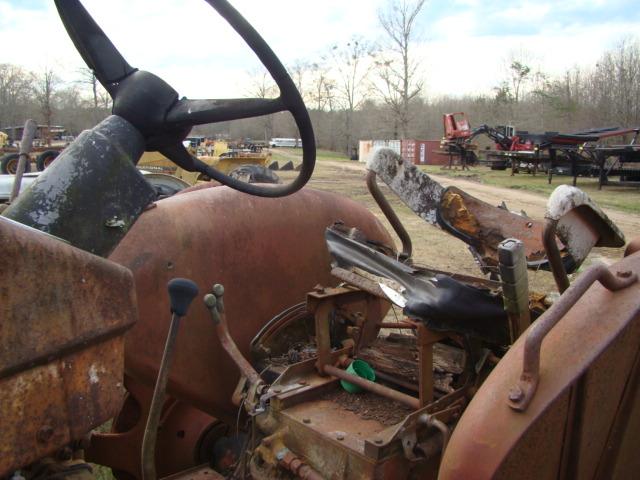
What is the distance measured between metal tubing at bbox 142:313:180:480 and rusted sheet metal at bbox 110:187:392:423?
0.51 m

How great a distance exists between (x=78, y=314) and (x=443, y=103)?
63.7 m

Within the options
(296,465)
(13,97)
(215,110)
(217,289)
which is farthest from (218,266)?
(13,97)

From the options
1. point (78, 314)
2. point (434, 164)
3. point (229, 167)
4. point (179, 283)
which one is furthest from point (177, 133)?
point (434, 164)

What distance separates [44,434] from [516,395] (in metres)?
0.97

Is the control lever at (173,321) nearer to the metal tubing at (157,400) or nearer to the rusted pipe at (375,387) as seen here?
the metal tubing at (157,400)

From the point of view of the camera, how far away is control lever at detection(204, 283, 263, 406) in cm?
227

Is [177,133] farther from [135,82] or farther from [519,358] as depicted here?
[519,358]

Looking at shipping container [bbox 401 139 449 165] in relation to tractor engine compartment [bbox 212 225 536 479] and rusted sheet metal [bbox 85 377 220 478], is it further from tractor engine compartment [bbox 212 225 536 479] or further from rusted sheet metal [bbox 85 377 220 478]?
rusted sheet metal [bbox 85 377 220 478]

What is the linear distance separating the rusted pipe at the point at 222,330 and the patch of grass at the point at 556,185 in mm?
13390

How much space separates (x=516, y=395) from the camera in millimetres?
1467

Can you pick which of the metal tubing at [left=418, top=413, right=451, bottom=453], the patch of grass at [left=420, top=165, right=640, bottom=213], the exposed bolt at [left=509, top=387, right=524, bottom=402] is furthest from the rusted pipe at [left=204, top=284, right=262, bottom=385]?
the patch of grass at [left=420, top=165, right=640, bottom=213]

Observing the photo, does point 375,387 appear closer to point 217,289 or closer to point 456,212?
point 217,289

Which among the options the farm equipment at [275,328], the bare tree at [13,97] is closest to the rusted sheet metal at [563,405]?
the farm equipment at [275,328]

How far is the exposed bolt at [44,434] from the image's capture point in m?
1.17
